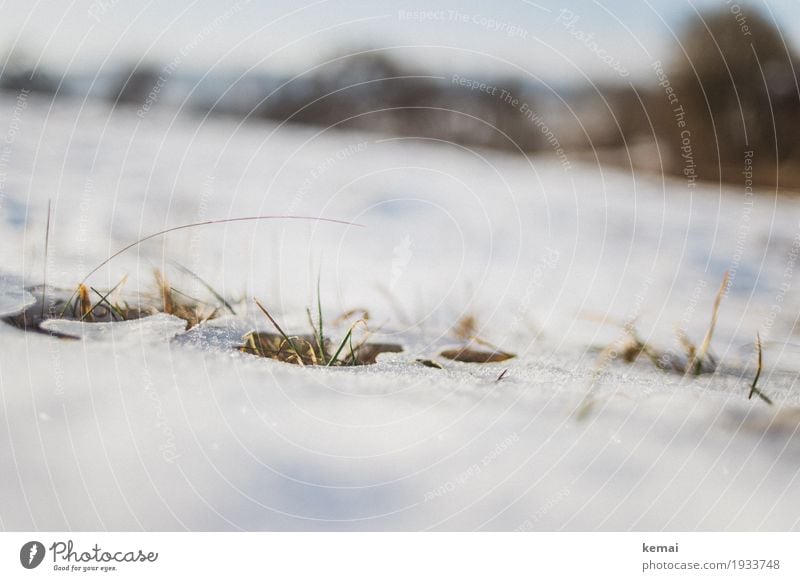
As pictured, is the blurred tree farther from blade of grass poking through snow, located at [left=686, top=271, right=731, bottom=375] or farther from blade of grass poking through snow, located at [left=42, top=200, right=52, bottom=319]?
blade of grass poking through snow, located at [left=42, top=200, right=52, bottom=319]

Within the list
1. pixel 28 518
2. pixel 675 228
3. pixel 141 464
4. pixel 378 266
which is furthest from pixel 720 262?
pixel 28 518

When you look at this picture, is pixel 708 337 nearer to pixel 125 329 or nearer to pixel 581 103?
pixel 581 103

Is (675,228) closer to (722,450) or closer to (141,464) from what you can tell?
(722,450)

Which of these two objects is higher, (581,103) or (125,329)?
(581,103)

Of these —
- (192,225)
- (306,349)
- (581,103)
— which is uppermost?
(581,103)

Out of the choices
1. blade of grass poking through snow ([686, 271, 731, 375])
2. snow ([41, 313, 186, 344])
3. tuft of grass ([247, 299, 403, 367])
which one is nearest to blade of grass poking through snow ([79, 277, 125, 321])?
snow ([41, 313, 186, 344])

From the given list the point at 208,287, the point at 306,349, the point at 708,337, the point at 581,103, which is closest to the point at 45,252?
the point at 208,287
